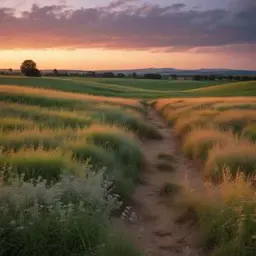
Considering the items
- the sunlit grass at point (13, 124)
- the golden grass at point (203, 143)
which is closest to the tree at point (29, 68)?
the sunlit grass at point (13, 124)

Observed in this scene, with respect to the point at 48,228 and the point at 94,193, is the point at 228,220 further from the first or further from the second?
the point at 48,228

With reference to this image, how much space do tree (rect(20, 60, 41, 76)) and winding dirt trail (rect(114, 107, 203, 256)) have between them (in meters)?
96.6

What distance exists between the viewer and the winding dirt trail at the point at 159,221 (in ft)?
20.8

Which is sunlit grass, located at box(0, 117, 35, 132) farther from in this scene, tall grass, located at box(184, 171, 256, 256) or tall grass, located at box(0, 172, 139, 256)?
tall grass, located at box(184, 171, 256, 256)

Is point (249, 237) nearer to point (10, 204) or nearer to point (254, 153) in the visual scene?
point (10, 204)

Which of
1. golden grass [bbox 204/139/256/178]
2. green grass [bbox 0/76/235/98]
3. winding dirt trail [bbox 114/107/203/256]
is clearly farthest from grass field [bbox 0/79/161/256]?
green grass [bbox 0/76/235/98]

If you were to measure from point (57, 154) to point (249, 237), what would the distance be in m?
4.57

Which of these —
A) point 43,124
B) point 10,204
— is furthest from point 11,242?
point 43,124

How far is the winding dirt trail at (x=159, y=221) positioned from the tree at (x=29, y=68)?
96.6m

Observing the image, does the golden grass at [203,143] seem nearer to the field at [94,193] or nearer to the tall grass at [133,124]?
the field at [94,193]

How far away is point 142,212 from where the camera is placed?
8031 mm

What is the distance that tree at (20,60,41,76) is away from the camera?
104 metres

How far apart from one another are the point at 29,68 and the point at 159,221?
102628 mm

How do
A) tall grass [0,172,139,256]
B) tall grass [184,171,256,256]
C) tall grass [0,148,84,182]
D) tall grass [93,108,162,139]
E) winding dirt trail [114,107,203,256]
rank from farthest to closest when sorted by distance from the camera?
tall grass [93,108,162,139], tall grass [0,148,84,182], winding dirt trail [114,107,203,256], tall grass [184,171,256,256], tall grass [0,172,139,256]
